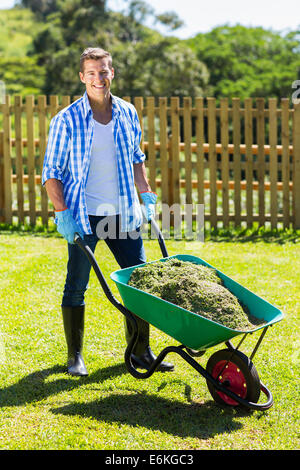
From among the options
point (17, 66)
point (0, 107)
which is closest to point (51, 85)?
point (17, 66)

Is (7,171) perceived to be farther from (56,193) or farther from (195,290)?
(195,290)

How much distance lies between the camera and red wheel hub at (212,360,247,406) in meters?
3.29

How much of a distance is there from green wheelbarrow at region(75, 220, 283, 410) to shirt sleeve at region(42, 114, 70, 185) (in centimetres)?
39

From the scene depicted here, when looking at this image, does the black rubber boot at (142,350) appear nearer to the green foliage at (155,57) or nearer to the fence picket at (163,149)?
the fence picket at (163,149)

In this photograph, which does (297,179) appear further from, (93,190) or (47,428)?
(47,428)

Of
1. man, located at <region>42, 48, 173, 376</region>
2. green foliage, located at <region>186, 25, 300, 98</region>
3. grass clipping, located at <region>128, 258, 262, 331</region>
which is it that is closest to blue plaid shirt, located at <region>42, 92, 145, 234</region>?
man, located at <region>42, 48, 173, 376</region>

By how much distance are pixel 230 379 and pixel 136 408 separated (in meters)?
0.52

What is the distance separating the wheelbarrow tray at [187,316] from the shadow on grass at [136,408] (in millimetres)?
384

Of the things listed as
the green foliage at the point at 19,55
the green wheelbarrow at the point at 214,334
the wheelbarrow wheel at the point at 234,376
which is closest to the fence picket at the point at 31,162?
the green wheelbarrow at the point at 214,334

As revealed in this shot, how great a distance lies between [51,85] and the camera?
87.5 feet

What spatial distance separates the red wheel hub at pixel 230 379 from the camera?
10.8ft

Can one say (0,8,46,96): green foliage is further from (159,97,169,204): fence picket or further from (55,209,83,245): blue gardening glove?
(55,209,83,245): blue gardening glove

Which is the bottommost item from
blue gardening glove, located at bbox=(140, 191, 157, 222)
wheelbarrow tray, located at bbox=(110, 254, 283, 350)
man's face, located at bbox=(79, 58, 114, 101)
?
wheelbarrow tray, located at bbox=(110, 254, 283, 350)

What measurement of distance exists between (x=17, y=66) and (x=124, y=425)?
32.6 m
